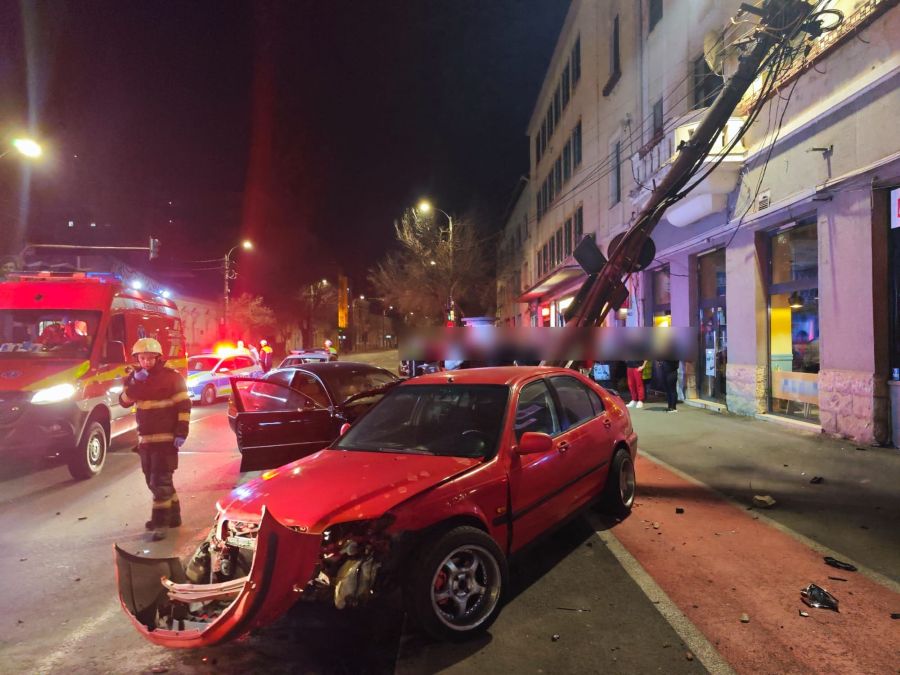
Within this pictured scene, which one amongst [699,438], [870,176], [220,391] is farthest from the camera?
[220,391]

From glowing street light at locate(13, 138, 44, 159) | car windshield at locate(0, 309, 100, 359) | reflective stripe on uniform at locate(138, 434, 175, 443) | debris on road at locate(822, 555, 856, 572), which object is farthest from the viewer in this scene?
glowing street light at locate(13, 138, 44, 159)

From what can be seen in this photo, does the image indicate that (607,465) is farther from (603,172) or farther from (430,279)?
(430,279)

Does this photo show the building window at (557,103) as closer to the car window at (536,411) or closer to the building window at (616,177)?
the building window at (616,177)

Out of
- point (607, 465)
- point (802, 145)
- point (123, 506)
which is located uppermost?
point (802, 145)

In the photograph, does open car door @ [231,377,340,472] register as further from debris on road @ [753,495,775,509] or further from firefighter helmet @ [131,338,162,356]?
Result: debris on road @ [753,495,775,509]

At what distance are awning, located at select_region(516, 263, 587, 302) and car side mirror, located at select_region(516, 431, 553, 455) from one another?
1506 centimetres

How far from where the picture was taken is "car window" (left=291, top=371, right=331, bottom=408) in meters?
7.24

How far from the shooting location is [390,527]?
9.55 feet

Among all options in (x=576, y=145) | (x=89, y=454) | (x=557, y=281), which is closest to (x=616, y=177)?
(x=576, y=145)

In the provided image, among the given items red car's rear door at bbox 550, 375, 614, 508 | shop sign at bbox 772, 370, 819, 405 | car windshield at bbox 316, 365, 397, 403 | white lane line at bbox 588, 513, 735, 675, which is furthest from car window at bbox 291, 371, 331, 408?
shop sign at bbox 772, 370, 819, 405

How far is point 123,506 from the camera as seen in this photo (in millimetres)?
6086

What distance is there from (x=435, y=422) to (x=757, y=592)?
257cm

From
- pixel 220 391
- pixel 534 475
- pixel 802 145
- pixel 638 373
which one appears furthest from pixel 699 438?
pixel 220 391

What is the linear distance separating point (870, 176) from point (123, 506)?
1093 cm
